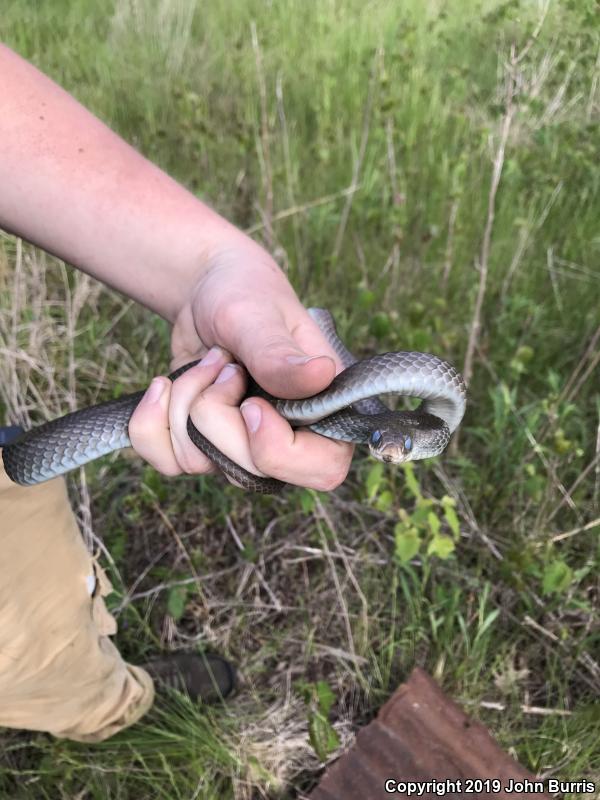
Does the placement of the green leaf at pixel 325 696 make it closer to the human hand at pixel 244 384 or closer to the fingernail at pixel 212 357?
the human hand at pixel 244 384

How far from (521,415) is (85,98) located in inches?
147

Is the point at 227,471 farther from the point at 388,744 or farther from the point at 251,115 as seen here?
the point at 251,115

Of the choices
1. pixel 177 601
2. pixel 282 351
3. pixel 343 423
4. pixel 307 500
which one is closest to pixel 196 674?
pixel 177 601

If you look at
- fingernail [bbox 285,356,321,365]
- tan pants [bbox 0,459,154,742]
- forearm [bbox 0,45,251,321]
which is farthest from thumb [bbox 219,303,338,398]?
tan pants [bbox 0,459,154,742]

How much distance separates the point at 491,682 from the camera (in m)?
2.40

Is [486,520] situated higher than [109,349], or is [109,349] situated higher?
[109,349]

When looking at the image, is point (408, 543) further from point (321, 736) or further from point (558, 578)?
point (321, 736)

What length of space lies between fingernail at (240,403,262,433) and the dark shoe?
134 cm

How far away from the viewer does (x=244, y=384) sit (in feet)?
5.90

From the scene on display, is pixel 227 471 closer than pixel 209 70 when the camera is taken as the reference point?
Yes

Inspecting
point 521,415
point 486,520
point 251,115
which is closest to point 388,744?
point 486,520

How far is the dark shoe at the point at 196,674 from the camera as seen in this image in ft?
8.08

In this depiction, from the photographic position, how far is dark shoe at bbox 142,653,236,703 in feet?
8.08

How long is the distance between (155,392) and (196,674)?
1.35 m
